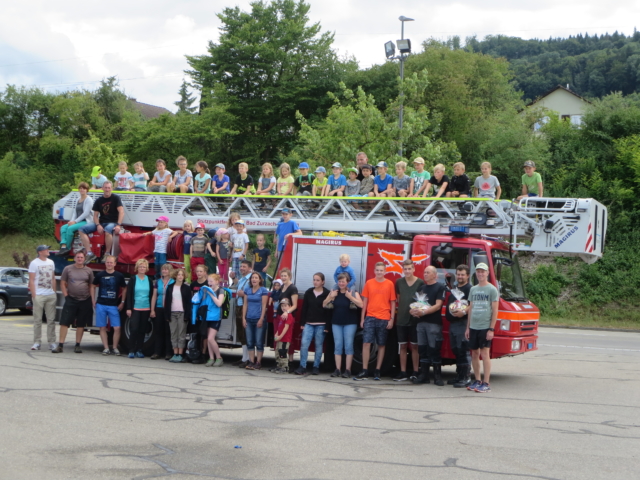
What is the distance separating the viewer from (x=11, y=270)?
23.3 meters

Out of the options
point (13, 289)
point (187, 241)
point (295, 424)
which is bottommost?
point (295, 424)

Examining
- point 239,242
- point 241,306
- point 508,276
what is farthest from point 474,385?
point 239,242

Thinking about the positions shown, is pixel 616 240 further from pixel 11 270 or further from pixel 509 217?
pixel 11 270

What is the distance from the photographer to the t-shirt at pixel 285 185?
14.1 metres

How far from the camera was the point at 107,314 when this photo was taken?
1348cm

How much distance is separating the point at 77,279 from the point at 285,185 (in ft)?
14.2

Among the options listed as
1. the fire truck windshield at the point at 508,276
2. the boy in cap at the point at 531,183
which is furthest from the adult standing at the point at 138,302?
the boy in cap at the point at 531,183

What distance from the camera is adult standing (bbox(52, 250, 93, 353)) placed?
13133mm

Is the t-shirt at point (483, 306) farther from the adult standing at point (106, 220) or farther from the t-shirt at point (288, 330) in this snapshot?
the adult standing at point (106, 220)

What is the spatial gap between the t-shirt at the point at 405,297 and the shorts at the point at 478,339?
108 cm

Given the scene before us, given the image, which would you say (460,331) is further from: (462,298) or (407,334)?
(407,334)

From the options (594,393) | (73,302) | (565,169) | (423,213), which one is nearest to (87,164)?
(565,169)

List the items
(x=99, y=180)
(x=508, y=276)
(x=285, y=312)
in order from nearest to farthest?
(x=285, y=312) < (x=508, y=276) < (x=99, y=180)

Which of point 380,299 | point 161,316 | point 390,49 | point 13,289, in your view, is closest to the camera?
point 380,299
